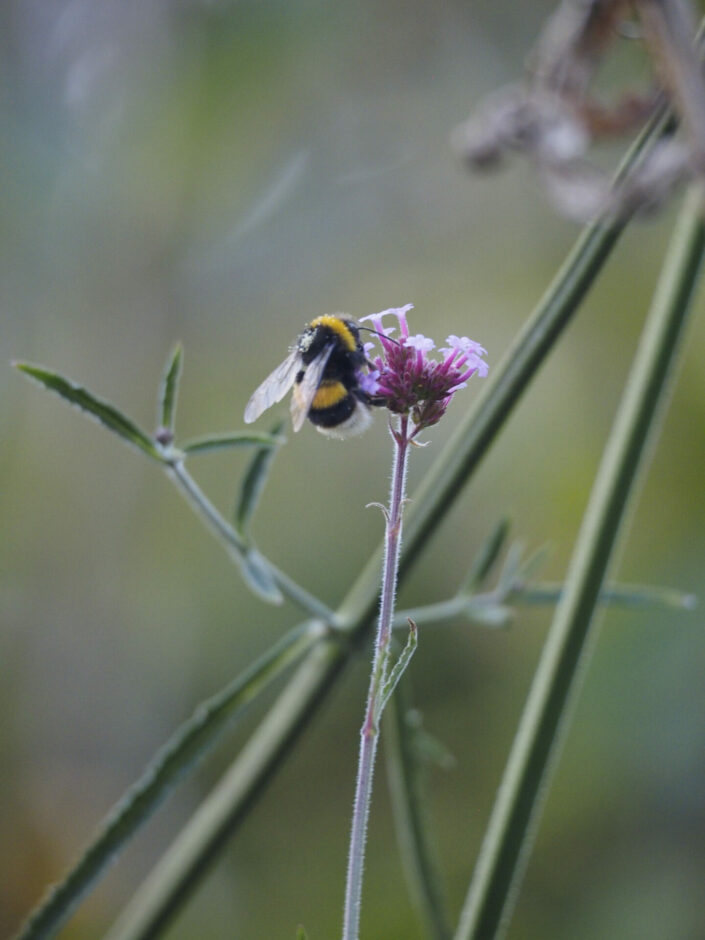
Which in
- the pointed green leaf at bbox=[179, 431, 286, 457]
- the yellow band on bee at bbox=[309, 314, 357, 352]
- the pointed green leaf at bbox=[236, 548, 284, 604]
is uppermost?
the yellow band on bee at bbox=[309, 314, 357, 352]

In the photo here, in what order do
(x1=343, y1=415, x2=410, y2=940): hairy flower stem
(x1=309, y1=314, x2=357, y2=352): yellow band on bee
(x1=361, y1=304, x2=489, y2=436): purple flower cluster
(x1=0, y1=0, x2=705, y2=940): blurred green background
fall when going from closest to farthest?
(x1=343, y1=415, x2=410, y2=940): hairy flower stem → (x1=361, y1=304, x2=489, y2=436): purple flower cluster → (x1=309, y1=314, x2=357, y2=352): yellow band on bee → (x1=0, y1=0, x2=705, y2=940): blurred green background

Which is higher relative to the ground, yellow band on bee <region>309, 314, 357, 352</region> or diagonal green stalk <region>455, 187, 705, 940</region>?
yellow band on bee <region>309, 314, 357, 352</region>

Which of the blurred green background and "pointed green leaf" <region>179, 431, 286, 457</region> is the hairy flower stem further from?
the blurred green background

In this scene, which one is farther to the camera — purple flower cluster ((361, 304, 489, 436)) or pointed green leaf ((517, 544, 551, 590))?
pointed green leaf ((517, 544, 551, 590))

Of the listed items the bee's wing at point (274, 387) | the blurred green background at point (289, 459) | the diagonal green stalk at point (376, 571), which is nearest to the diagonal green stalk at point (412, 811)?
the diagonal green stalk at point (376, 571)

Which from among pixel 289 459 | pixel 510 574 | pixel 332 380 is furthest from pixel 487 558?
pixel 289 459

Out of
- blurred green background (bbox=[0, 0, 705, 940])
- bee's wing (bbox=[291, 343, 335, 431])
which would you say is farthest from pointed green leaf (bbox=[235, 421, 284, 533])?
blurred green background (bbox=[0, 0, 705, 940])
